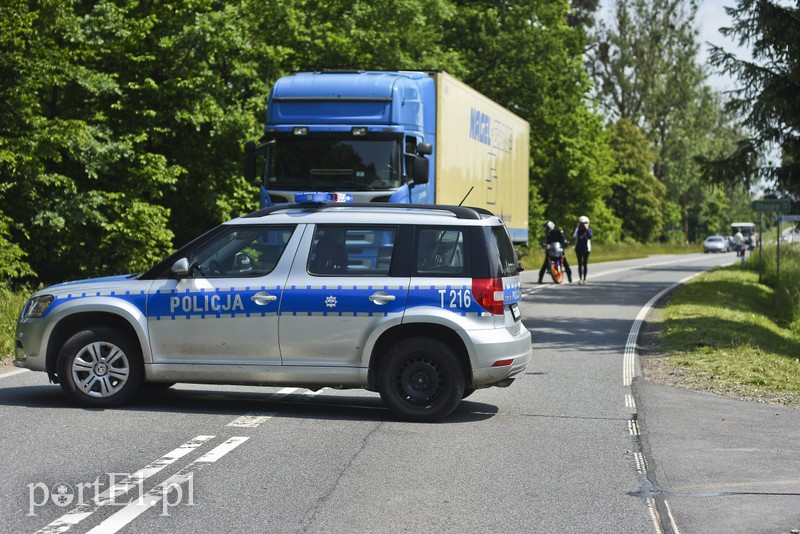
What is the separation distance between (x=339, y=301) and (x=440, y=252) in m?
0.92

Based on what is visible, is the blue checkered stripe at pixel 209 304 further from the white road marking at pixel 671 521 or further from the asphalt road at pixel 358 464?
the white road marking at pixel 671 521

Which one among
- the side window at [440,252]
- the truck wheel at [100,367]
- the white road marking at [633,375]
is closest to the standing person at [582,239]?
the white road marking at [633,375]

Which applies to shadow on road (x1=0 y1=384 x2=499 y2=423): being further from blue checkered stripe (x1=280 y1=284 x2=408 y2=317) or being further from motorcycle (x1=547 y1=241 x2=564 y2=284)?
motorcycle (x1=547 y1=241 x2=564 y2=284)

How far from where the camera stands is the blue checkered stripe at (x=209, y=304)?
31.5ft

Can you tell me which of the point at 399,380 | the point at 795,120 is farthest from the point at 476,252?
the point at 795,120

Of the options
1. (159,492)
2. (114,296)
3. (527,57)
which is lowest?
(159,492)

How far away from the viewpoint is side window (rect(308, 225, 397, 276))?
959 cm

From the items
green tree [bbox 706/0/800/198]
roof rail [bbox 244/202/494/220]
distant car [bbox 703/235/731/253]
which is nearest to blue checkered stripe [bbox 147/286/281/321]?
roof rail [bbox 244/202/494/220]

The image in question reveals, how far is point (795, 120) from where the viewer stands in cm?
2481

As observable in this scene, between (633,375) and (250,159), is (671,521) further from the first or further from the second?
(250,159)

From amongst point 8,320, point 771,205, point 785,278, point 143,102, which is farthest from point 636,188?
point 8,320

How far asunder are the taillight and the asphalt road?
98 centimetres

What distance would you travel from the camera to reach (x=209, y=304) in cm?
970

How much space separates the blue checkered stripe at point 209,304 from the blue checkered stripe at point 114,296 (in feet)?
0.23
